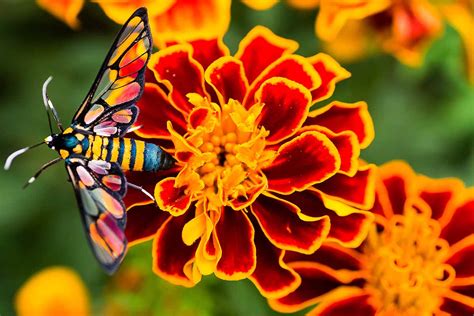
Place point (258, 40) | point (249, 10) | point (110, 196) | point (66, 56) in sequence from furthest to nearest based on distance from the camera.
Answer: point (66, 56), point (249, 10), point (258, 40), point (110, 196)

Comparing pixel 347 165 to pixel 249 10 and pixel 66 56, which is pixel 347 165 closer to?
pixel 249 10

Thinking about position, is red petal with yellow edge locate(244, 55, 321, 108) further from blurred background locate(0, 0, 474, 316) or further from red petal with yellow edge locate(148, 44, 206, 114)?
blurred background locate(0, 0, 474, 316)

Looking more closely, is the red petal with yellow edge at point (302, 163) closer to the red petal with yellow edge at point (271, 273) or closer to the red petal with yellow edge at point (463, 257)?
the red petal with yellow edge at point (271, 273)

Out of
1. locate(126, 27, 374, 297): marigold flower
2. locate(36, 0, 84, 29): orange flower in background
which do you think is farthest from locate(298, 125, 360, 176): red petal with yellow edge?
locate(36, 0, 84, 29): orange flower in background

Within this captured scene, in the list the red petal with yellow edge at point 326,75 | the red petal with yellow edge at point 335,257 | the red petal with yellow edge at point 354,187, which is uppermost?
the red petal with yellow edge at point 326,75

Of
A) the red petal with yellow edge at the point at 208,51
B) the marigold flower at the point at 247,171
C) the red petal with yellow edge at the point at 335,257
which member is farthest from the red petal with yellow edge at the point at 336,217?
the red petal with yellow edge at the point at 208,51

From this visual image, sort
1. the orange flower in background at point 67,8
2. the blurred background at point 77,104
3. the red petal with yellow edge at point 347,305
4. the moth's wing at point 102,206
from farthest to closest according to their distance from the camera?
the blurred background at point 77,104 < the orange flower in background at point 67,8 < the red petal with yellow edge at point 347,305 < the moth's wing at point 102,206

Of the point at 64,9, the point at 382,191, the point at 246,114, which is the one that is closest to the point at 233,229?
the point at 246,114
